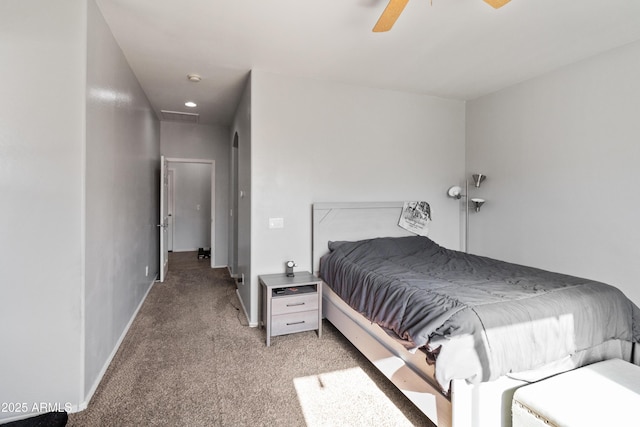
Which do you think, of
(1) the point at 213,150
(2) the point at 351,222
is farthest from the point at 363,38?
(1) the point at 213,150

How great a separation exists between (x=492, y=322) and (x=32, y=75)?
2.85 meters

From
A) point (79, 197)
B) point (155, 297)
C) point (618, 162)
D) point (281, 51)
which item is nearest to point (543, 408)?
point (618, 162)

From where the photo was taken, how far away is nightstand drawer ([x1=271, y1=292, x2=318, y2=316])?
2.75 m

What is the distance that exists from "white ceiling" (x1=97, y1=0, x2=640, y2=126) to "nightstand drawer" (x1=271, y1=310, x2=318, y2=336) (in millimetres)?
2387

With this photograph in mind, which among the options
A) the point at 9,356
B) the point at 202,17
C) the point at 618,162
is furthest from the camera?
the point at 618,162

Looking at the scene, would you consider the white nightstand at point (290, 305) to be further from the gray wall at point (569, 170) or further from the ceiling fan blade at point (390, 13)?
the gray wall at point (569, 170)

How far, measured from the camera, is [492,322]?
5.11ft

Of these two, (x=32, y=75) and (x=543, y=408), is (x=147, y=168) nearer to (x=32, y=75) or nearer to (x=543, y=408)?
(x=32, y=75)

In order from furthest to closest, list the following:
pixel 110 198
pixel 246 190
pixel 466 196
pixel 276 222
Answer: pixel 466 196
pixel 246 190
pixel 276 222
pixel 110 198

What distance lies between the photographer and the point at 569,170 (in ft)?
9.55

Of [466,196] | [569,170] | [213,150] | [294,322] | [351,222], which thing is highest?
[213,150]

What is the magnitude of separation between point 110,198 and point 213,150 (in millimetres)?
3339

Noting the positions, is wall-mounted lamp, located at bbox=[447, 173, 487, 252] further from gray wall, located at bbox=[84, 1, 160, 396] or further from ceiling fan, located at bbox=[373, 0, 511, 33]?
gray wall, located at bbox=[84, 1, 160, 396]

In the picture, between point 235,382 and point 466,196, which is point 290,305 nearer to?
point 235,382
